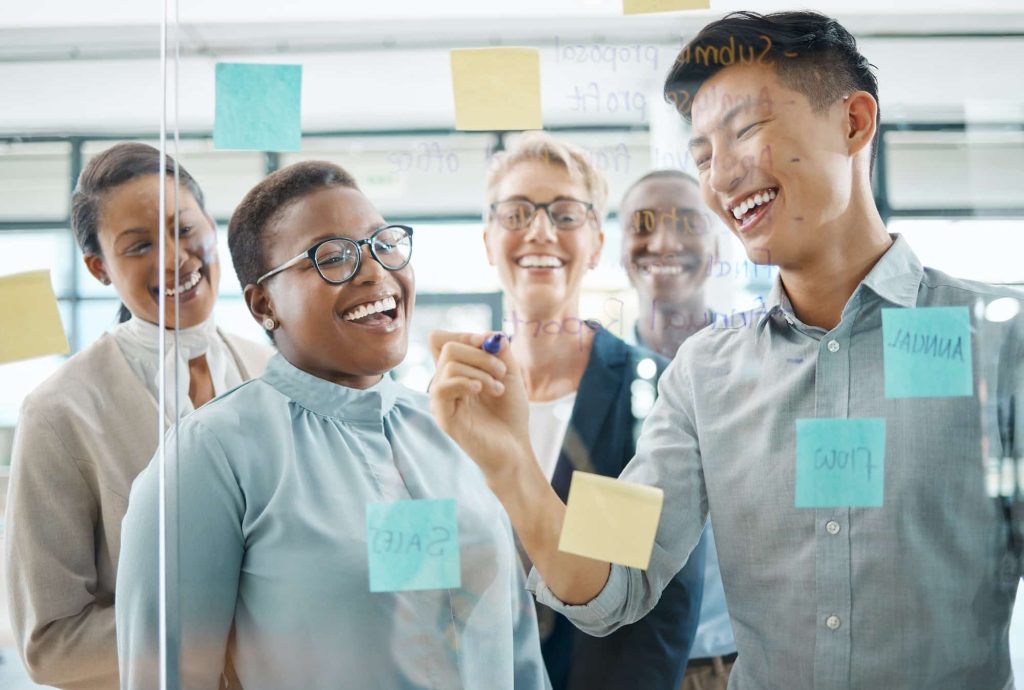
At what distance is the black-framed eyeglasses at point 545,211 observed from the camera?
117 centimetres

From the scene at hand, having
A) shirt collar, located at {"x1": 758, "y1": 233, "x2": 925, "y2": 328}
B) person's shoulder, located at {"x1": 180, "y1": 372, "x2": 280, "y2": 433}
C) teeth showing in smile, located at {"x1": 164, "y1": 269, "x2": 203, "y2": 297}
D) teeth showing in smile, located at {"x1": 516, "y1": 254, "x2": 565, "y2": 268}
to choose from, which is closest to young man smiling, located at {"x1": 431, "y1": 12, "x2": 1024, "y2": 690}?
shirt collar, located at {"x1": 758, "y1": 233, "x2": 925, "y2": 328}

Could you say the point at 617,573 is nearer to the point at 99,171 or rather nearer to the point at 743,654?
the point at 743,654

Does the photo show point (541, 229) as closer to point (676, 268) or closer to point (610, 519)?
point (676, 268)

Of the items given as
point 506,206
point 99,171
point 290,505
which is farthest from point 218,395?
point 506,206

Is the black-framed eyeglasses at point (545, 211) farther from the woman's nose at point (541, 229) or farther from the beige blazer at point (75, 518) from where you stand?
the beige blazer at point (75, 518)

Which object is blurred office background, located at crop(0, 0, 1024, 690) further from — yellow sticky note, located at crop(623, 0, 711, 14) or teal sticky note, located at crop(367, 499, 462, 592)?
teal sticky note, located at crop(367, 499, 462, 592)

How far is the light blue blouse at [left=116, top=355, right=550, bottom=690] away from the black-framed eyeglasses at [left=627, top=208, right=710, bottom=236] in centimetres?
40

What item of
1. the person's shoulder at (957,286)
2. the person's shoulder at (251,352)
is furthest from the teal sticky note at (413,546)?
the person's shoulder at (957,286)

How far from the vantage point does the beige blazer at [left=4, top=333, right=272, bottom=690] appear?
117 centimetres

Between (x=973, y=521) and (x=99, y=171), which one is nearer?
(x=973, y=521)

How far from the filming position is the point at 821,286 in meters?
1.17

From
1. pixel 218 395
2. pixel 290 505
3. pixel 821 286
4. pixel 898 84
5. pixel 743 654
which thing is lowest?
pixel 743 654

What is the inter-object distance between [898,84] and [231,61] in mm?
974

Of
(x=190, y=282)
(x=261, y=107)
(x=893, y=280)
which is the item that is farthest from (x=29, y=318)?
(x=893, y=280)
